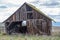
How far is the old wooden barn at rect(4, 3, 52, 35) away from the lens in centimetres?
3544

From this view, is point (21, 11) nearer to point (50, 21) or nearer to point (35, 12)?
point (35, 12)

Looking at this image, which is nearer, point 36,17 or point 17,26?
point 36,17

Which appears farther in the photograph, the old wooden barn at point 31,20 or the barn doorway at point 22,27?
the barn doorway at point 22,27

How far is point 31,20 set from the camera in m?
36.1

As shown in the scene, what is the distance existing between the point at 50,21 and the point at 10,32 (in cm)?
610

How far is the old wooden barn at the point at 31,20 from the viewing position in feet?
116

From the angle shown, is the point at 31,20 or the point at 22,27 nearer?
the point at 31,20

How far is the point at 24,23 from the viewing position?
40062 millimetres

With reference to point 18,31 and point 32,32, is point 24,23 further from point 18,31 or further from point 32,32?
point 32,32

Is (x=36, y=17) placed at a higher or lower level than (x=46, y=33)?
higher

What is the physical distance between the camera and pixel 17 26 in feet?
129

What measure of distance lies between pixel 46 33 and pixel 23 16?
13.6 feet

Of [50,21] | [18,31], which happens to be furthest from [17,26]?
[50,21]

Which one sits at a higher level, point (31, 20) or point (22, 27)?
point (31, 20)
